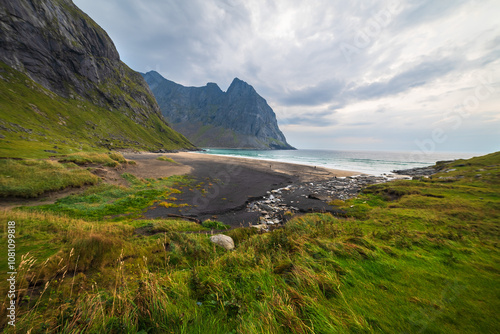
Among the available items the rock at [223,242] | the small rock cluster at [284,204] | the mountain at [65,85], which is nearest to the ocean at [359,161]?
the small rock cluster at [284,204]

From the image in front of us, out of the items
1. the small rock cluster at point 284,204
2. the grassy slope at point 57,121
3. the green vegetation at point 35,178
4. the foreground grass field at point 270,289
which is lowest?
the small rock cluster at point 284,204

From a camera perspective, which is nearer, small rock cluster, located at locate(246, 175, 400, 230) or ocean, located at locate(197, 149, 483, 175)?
small rock cluster, located at locate(246, 175, 400, 230)

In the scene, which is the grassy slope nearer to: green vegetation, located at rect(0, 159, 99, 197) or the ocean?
green vegetation, located at rect(0, 159, 99, 197)

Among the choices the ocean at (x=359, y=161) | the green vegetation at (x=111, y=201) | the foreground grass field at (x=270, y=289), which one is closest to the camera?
the foreground grass field at (x=270, y=289)

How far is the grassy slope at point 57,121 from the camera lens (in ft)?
147

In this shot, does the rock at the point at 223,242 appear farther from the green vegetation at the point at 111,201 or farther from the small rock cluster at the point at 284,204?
the green vegetation at the point at 111,201

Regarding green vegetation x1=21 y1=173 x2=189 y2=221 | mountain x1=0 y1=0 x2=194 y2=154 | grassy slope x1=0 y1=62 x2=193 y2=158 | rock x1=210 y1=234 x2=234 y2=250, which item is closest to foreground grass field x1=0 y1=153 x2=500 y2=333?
rock x1=210 y1=234 x2=234 y2=250

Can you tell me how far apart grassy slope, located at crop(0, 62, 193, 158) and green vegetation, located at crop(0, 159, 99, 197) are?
20.9m

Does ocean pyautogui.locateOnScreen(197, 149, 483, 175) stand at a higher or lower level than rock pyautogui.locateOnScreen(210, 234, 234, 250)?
higher

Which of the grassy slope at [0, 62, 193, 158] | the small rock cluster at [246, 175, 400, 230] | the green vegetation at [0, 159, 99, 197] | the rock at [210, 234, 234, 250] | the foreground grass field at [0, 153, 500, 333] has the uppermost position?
the grassy slope at [0, 62, 193, 158]

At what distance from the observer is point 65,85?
9325 centimetres

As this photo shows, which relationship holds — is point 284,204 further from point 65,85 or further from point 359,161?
point 65,85

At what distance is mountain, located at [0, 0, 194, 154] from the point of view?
60000 mm

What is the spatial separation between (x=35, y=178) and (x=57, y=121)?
8489 cm
